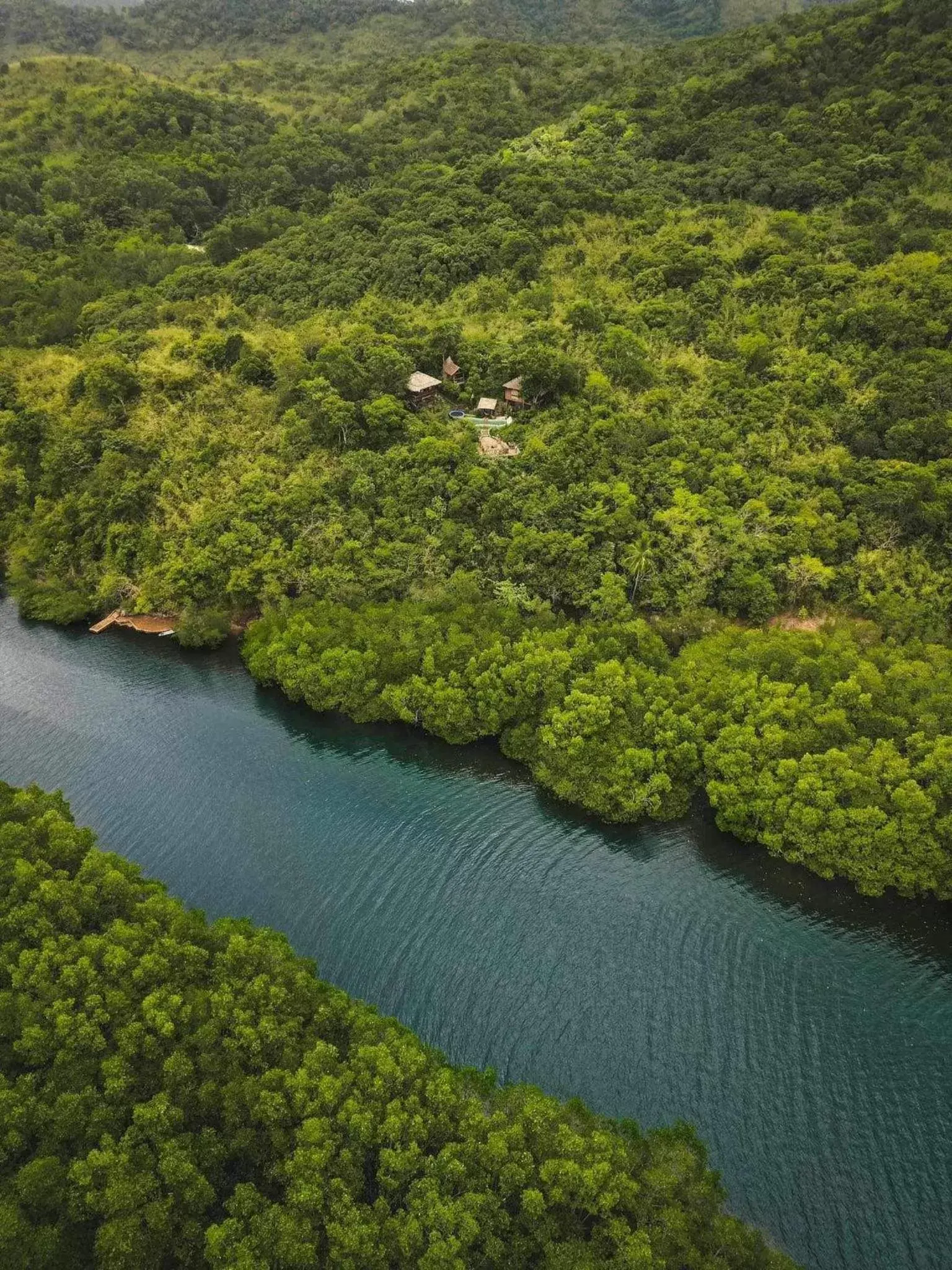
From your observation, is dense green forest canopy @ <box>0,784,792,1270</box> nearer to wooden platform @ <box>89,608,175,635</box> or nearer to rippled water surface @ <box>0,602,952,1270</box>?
rippled water surface @ <box>0,602,952,1270</box>

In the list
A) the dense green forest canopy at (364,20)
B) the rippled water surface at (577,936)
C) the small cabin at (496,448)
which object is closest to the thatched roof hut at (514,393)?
the small cabin at (496,448)

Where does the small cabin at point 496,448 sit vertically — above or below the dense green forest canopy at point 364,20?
below

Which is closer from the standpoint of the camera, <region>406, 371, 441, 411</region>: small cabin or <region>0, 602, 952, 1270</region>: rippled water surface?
<region>0, 602, 952, 1270</region>: rippled water surface

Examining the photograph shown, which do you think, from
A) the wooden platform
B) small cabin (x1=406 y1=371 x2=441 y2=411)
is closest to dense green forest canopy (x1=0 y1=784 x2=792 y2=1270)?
the wooden platform

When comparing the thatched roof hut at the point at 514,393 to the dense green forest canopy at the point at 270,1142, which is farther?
the thatched roof hut at the point at 514,393

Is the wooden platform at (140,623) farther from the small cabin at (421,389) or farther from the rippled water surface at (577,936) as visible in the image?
the small cabin at (421,389)

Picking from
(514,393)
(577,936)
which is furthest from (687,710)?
(514,393)

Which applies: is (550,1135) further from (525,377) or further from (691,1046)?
(525,377)
